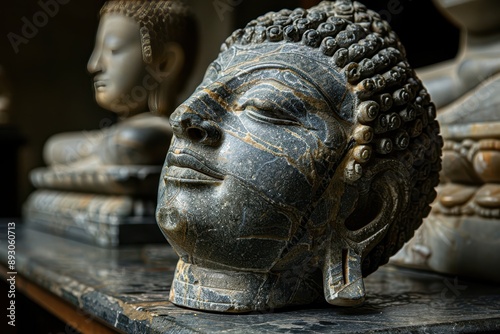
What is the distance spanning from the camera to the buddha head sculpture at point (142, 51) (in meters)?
3.13

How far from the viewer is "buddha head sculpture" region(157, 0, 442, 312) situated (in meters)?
1.39

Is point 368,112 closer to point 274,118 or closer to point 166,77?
point 274,118

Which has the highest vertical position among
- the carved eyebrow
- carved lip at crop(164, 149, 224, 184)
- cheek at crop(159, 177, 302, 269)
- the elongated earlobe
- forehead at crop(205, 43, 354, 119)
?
forehead at crop(205, 43, 354, 119)

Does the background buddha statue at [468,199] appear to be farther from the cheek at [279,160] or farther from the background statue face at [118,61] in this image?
the background statue face at [118,61]

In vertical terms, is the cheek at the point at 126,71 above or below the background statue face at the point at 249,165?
above

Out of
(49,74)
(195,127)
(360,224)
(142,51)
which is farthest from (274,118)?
(49,74)

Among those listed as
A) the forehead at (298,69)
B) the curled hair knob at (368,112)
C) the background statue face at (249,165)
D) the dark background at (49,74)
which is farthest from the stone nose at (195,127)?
the dark background at (49,74)

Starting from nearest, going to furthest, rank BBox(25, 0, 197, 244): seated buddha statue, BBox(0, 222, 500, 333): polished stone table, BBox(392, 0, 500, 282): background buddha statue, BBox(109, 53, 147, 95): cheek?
BBox(0, 222, 500, 333): polished stone table, BBox(392, 0, 500, 282): background buddha statue, BBox(25, 0, 197, 244): seated buddha statue, BBox(109, 53, 147, 95): cheek

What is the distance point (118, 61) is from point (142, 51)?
4.4 inches

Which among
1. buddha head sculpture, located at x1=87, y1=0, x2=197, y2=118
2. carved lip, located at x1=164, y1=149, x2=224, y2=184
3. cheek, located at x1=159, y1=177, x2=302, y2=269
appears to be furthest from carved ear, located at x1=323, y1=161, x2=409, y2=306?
buddha head sculpture, located at x1=87, y1=0, x2=197, y2=118

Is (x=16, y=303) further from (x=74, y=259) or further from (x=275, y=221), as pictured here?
(x=275, y=221)

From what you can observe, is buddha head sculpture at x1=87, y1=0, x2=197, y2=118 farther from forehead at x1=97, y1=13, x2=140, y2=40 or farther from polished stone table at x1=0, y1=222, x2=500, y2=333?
polished stone table at x1=0, y1=222, x2=500, y2=333

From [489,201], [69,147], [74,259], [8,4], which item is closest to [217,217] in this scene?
[489,201]

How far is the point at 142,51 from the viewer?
3189 mm
